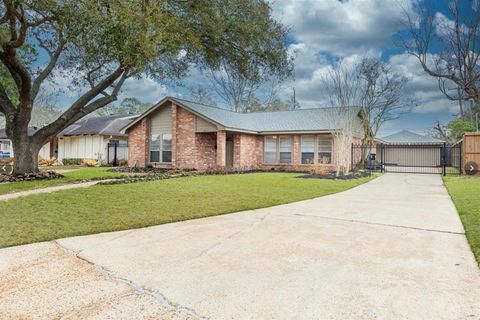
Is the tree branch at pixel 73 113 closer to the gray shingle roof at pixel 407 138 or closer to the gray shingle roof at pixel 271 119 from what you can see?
the gray shingle roof at pixel 271 119

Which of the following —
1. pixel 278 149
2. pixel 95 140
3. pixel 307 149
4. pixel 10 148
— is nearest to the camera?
pixel 307 149

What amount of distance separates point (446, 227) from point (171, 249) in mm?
4539

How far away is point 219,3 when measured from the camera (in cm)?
1095

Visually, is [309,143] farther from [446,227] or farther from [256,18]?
[446,227]

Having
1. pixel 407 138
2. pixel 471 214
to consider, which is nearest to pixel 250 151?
pixel 471 214

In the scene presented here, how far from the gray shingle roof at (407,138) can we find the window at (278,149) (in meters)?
14.7

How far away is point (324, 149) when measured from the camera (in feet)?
64.4

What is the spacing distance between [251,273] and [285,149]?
1770cm

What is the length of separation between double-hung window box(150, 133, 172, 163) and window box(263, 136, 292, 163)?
6191 mm

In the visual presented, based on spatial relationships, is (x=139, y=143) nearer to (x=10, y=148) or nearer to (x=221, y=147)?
(x=221, y=147)

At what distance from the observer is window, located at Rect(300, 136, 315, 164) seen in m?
19.9

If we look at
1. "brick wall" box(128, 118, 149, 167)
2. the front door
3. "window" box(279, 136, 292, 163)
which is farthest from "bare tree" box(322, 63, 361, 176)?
"brick wall" box(128, 118, 149, 167)

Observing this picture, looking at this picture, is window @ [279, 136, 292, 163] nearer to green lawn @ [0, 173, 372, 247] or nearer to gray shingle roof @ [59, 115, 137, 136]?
green lawn @ [0, 173, 372, 247]

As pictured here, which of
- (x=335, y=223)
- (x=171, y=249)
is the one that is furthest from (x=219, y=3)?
(x=171, y=249)
